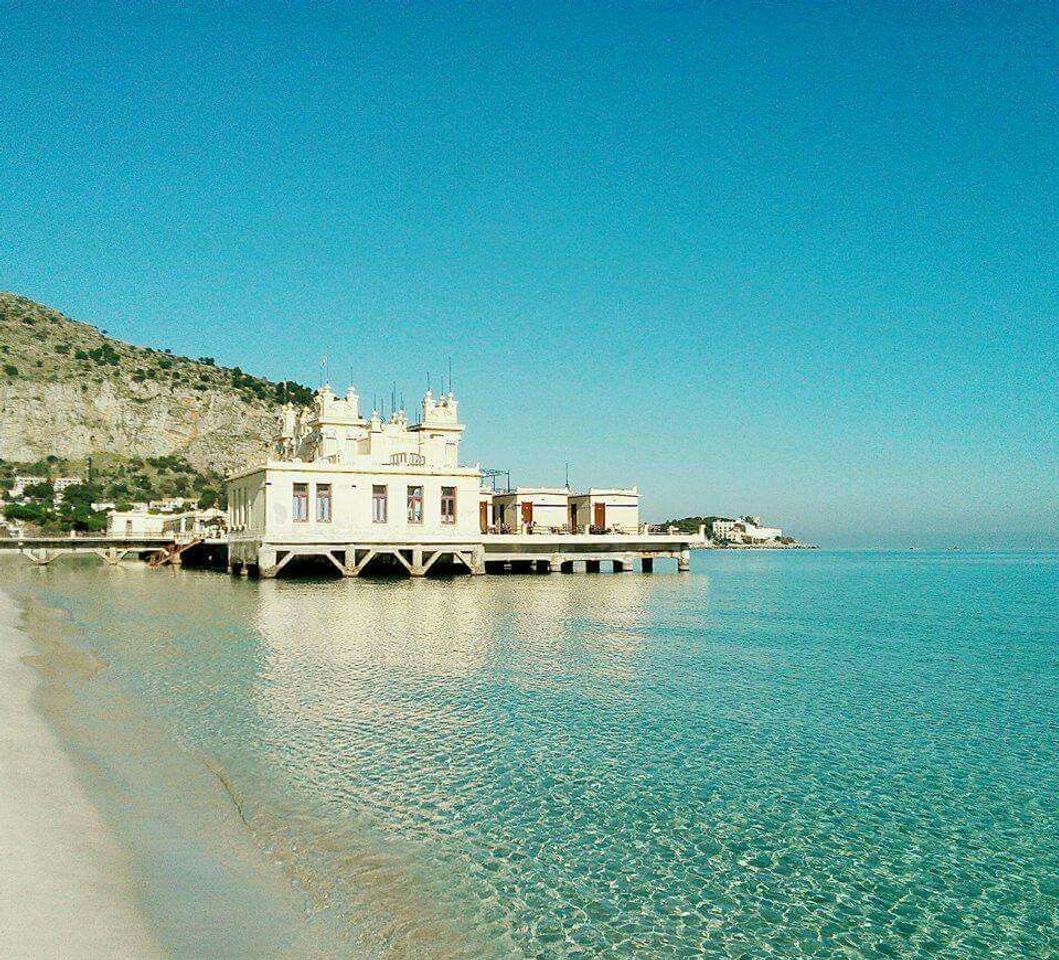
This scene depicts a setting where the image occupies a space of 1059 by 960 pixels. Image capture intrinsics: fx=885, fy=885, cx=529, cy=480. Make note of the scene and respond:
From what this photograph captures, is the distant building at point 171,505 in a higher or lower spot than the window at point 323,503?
higher

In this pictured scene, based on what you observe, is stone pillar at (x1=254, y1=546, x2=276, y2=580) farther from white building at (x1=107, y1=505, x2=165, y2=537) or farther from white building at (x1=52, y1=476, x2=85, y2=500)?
white building at (x1=52, y1=476, x2=85, y2=500)

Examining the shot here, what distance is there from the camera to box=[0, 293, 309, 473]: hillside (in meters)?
121

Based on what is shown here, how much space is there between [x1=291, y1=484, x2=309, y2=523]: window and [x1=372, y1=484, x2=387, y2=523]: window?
149 inches

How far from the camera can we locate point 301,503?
4809 cm

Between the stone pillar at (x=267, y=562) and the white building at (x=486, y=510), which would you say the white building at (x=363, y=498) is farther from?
the white building at (x=486, y=510)

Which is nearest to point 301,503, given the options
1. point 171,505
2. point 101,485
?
point 171,505

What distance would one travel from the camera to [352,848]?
29.0ft

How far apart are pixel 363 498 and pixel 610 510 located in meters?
18.6

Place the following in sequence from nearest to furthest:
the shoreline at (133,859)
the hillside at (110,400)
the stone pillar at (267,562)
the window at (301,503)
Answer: the shoreline at (133,859) → the stone pillar at (267,562) → the window at (301,503) → the hillside at (110,400)

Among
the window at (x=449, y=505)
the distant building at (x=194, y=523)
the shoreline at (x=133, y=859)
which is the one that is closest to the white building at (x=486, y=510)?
the window at (x=449, y=505)

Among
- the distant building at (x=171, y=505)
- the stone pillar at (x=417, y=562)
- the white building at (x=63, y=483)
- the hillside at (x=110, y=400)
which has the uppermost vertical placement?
the hillside at (x=110, y=400)

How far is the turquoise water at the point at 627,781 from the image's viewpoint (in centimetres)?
744

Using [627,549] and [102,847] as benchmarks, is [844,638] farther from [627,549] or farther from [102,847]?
[627,549]

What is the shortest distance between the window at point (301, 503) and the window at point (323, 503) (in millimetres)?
644
